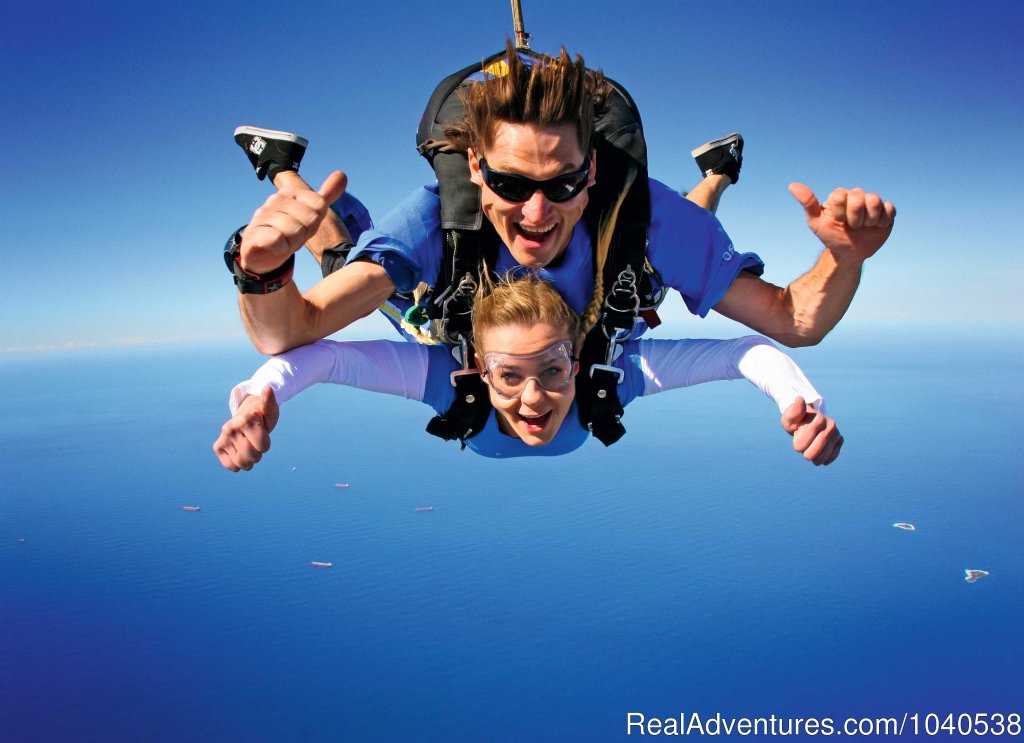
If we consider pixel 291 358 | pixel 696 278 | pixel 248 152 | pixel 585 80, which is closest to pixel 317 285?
pixel 291 358

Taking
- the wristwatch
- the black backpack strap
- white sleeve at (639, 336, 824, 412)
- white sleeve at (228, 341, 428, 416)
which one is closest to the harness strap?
white sleeve at (228, 341, 428, 416)

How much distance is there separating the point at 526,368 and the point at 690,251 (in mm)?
749

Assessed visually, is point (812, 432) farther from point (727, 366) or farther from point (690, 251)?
point (690, 251)

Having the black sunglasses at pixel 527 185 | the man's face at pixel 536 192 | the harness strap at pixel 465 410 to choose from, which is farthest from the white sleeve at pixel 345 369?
the black sunglasses at pixel 527 185

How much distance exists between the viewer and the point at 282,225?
73.8 inches

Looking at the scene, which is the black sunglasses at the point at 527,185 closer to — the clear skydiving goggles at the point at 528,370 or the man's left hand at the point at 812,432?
the clear skydiving goggles at the point at 528,370

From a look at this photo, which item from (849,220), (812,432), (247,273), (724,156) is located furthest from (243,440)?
(724,156)

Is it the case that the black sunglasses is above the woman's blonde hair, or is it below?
above

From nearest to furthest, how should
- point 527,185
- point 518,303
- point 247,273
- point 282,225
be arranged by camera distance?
1. point 282,225
2. point 247,273
3. point 527,185
4. point 518,303

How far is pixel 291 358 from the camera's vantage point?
2.31 meters

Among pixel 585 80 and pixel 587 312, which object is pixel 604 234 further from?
pixel 585 80

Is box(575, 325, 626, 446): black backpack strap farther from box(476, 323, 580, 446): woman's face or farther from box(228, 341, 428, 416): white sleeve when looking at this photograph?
box(228, 341, 428, 416): white sleeve

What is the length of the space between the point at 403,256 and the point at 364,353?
411mm

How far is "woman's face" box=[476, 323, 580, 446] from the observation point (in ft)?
8.87
